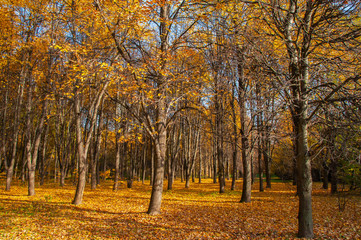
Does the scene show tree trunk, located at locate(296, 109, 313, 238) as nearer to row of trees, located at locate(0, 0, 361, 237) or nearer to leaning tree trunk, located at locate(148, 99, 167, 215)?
row of trees, located at locate(0, 0, 361, 237)

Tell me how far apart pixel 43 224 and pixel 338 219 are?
917cm

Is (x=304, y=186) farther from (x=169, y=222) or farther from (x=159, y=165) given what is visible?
(x=159, y=165)

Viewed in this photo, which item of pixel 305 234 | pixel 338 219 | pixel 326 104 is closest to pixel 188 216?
pixel 305 234

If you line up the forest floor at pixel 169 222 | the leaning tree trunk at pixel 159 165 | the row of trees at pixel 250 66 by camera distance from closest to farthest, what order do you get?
the row of trees at pixel 250 66 < the forest floor at pixel 169 222 < the leaning tree trunk at pixel 159 165

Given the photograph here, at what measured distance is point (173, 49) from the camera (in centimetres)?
822

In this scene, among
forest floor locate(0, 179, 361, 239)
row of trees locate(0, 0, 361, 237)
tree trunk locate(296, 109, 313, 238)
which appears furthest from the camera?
forest floor locate(0, 179, 361, 239)

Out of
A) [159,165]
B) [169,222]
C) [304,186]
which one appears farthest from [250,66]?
[169,222]

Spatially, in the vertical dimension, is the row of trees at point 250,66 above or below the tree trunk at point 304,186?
above

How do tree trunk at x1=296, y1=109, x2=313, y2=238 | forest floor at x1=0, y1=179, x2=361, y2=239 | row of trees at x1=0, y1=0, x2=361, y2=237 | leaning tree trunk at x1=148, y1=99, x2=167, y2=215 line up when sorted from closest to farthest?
row of trees at x1=0, y1=0, x2=361, y2=237 < tree trunk at x1=296, y1=109, x2=313, y2=238 < forest floor at x1=0, y1=179, x2=361, y2=239 < leaning tree trunk at x1=148, y1=99, x2=167, y2=215

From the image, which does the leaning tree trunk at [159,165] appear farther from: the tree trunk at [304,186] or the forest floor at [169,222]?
the tree trunk at [304,186]

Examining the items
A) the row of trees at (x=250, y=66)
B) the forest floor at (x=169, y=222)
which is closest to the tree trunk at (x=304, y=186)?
the row of trees at (x=250, y=66)

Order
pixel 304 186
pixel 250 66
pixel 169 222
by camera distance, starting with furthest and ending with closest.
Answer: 1. pixel 169 222
2. pixel 250 66
3. pixel 304 186

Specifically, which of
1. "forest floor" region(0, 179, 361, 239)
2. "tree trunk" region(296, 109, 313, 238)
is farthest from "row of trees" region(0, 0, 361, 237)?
"forest floor" region(0, 179, 361, 239)

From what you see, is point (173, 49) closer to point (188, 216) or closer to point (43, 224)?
point (188, 216)
